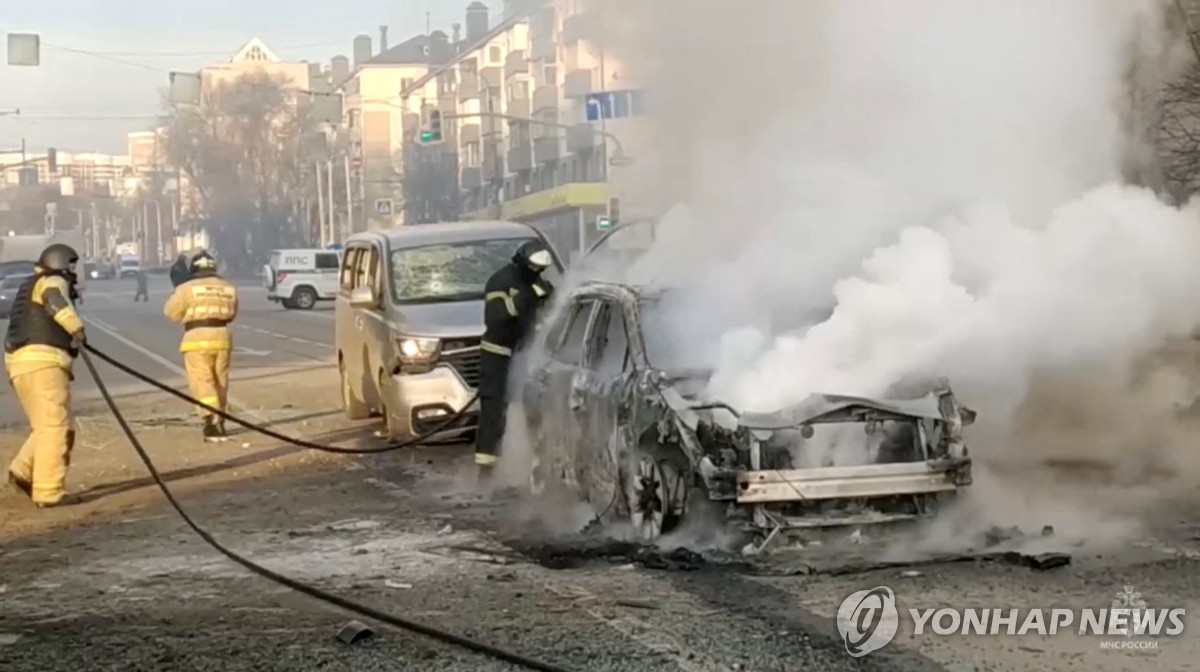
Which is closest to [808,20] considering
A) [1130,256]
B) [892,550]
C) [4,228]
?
[1130,256]

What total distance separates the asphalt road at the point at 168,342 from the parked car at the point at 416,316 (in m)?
4.43

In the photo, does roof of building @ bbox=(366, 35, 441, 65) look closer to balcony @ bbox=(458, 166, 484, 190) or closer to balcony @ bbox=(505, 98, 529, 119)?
balcony @ bbox=(458, 166, 484, 190)

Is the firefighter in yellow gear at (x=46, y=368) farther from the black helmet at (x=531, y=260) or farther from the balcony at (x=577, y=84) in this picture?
the balcony at (x=577, y=84)

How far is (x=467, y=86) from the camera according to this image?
254 feet

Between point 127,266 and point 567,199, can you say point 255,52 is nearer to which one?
point 127,266

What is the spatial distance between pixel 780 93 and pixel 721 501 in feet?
15.7

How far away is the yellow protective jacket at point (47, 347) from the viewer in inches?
410

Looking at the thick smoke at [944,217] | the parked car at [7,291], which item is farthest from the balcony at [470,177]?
the thick smoke at [944,217]

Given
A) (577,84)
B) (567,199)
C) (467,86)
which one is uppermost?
(467,86)

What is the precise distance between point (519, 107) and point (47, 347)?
56123mm

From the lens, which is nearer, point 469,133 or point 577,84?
point 577,84

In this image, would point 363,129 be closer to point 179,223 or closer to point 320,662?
point 179,223

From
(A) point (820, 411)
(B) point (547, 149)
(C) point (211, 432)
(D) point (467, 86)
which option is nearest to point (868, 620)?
(A) point (820, 411)

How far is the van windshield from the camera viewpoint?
13242mm
